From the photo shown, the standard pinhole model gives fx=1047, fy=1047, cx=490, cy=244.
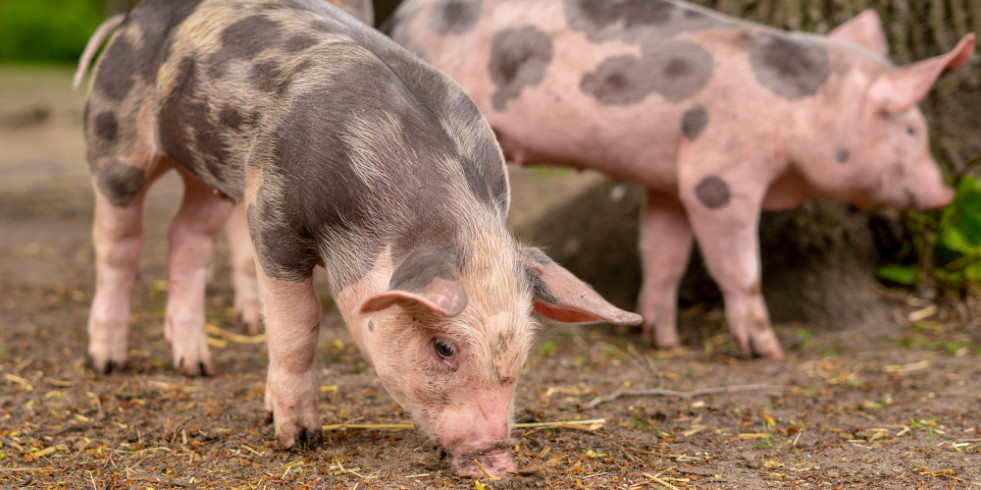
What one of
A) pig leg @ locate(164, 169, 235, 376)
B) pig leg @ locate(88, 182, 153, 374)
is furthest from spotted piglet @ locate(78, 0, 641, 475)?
pig leg @ locate(164, 169, 235, 376)

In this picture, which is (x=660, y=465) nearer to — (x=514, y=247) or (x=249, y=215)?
(x=514, y=247)

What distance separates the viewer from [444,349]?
3.21 m

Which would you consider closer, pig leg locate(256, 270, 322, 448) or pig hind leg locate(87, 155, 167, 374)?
pig leg locate(256, 270, 322, 448)

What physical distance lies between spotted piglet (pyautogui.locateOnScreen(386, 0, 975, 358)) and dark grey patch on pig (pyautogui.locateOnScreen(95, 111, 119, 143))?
173cm

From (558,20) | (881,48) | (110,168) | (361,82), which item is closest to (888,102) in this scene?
(881,48)

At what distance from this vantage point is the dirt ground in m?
3.50

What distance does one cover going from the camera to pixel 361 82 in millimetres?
3531

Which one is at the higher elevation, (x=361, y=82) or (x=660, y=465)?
(x=361, y=82)

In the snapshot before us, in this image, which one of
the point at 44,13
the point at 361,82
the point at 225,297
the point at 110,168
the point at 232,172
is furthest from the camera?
the point at 44,13

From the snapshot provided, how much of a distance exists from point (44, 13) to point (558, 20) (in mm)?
24048

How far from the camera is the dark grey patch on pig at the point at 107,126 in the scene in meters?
4.35

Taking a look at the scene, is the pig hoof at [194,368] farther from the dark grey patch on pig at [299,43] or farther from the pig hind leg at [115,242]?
the dark grey patch on pig at [299,43]

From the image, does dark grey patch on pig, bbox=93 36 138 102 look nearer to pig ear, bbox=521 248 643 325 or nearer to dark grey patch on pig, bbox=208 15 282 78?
dark grey patch on pig, bbox=208 15 282 78

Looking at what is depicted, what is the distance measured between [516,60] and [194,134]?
6.69ft
